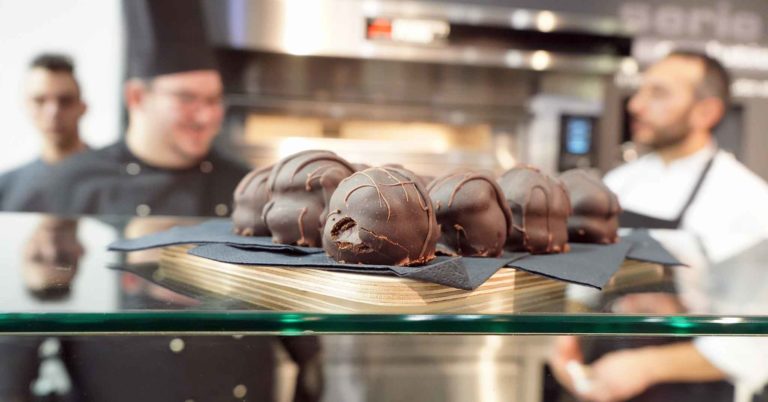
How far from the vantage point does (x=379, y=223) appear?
0.71 metres

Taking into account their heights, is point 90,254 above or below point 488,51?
below

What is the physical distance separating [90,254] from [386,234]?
48 cm

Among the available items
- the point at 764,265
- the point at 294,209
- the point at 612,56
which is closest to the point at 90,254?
the point at 294,209

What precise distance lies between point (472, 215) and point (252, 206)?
367mm

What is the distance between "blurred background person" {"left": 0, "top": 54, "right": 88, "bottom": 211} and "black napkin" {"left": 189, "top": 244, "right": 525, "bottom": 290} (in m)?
2.20

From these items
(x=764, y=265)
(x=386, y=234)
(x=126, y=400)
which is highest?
(x=386, y=234)

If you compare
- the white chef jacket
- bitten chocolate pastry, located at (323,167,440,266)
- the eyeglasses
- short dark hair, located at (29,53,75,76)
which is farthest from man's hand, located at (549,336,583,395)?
short dark hair, located at (29,53,75,76)

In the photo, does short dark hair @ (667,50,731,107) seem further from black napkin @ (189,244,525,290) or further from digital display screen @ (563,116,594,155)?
black napkin @ (189,244,525,290)

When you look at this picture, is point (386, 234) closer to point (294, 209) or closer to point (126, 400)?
point (294, 209)

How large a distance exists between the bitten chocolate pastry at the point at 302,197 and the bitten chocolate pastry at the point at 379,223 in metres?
0.15

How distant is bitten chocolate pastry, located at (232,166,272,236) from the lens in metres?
1.04

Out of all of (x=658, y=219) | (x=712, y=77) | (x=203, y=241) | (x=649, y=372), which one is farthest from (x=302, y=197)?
(x=712, y=77)

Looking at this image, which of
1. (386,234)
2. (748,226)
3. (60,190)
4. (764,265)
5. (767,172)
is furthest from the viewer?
(767,172)

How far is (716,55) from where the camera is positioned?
3.23 metres
